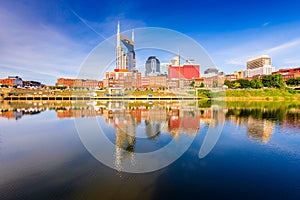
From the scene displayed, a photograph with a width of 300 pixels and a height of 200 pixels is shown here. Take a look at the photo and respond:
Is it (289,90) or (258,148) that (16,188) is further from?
(289,90)

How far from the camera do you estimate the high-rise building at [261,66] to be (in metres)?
124

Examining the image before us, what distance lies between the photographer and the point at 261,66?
138 m

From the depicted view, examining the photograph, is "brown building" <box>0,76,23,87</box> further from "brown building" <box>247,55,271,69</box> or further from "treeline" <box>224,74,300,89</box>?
"brown building" <box>247,55,271,69</box>

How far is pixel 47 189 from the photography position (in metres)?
5.43

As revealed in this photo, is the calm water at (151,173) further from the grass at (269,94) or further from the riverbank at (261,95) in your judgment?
the grass at (269,94)

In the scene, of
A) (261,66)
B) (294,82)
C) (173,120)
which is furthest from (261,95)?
(261,66)

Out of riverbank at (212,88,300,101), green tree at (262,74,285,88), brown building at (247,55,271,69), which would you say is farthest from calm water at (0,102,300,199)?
brown building at (247,55,271,69)

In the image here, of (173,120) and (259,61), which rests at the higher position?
(259,61)

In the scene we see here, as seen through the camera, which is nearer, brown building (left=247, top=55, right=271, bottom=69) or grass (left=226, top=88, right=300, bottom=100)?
grass (left=226, top=88, right=300, bottom=100)

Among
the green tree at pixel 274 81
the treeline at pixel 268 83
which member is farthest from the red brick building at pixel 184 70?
the green tree at pixel 274 81

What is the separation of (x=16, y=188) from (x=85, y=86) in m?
64.8

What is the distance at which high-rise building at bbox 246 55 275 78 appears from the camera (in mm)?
124331

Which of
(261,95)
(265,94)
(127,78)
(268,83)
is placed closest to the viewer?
(127,78)

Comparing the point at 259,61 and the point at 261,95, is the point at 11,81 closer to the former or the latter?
the point at 261,95
